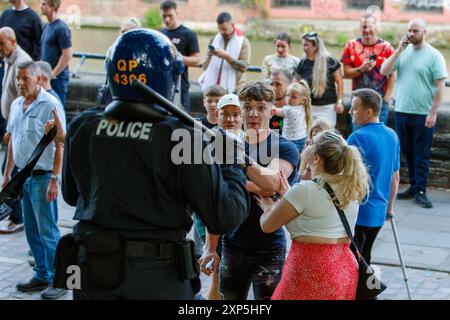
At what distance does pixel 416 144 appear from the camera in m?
9.64

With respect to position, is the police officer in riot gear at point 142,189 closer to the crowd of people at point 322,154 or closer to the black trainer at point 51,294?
the crowd of people at point 322,154

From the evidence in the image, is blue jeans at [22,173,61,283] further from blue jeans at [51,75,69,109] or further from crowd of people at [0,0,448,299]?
blue jeans at [51,75,69,109]

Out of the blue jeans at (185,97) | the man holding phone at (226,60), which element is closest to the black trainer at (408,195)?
the man holding phone at (226,60)

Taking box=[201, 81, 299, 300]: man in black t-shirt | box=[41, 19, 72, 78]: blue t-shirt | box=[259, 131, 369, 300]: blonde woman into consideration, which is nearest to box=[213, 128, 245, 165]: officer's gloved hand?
box=[259, 131, 369, 300]: blonde woman

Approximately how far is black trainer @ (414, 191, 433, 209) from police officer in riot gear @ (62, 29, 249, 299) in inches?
232

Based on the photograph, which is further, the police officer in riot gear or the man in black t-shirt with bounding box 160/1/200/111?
the man in black t-shirt with bounding box 160/1/200/111

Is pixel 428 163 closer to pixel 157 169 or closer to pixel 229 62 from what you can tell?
pixel 229 62

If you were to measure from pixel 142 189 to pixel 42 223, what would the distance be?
3.38 meters

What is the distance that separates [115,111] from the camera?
381cm

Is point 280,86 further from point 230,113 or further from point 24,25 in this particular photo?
point 24,25

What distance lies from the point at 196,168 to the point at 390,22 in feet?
110

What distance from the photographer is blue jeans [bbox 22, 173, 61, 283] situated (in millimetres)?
6891

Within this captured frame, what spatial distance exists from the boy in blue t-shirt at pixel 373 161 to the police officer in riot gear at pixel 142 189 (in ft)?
8.26

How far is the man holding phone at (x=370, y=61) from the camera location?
988cm
